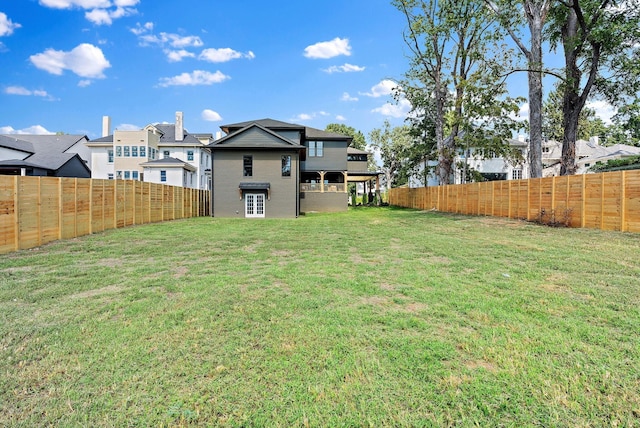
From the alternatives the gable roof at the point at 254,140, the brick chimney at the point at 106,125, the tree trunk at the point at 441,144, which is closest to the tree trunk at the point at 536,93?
the tree trunk at the point at 441,144

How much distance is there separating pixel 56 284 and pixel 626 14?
23.4m

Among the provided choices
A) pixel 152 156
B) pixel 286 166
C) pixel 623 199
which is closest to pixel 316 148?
pixel 286 166

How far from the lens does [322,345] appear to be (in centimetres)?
329

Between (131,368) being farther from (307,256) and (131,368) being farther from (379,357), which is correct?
(307,256)

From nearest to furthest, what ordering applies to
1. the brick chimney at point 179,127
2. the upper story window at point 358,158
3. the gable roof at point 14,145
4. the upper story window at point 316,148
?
the gable roof at point 14,145
the upper story window at point 316,148
the brick chimney at point 179,127
the upper story window at point 358,158

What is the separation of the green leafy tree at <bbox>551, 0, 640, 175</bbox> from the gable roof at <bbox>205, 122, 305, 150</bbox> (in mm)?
15293

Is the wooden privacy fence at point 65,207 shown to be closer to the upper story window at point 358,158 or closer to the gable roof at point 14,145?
the gable roof at point 14,145

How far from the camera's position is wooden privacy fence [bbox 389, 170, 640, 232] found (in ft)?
34.1

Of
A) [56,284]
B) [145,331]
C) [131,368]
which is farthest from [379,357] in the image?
[56,284]

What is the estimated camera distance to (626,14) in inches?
595

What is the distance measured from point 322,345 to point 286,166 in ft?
68.9

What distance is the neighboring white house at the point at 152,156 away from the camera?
30.0m

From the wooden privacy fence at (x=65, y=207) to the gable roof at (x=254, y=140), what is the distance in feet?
21.6

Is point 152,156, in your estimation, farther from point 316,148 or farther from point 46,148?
point 316,148
